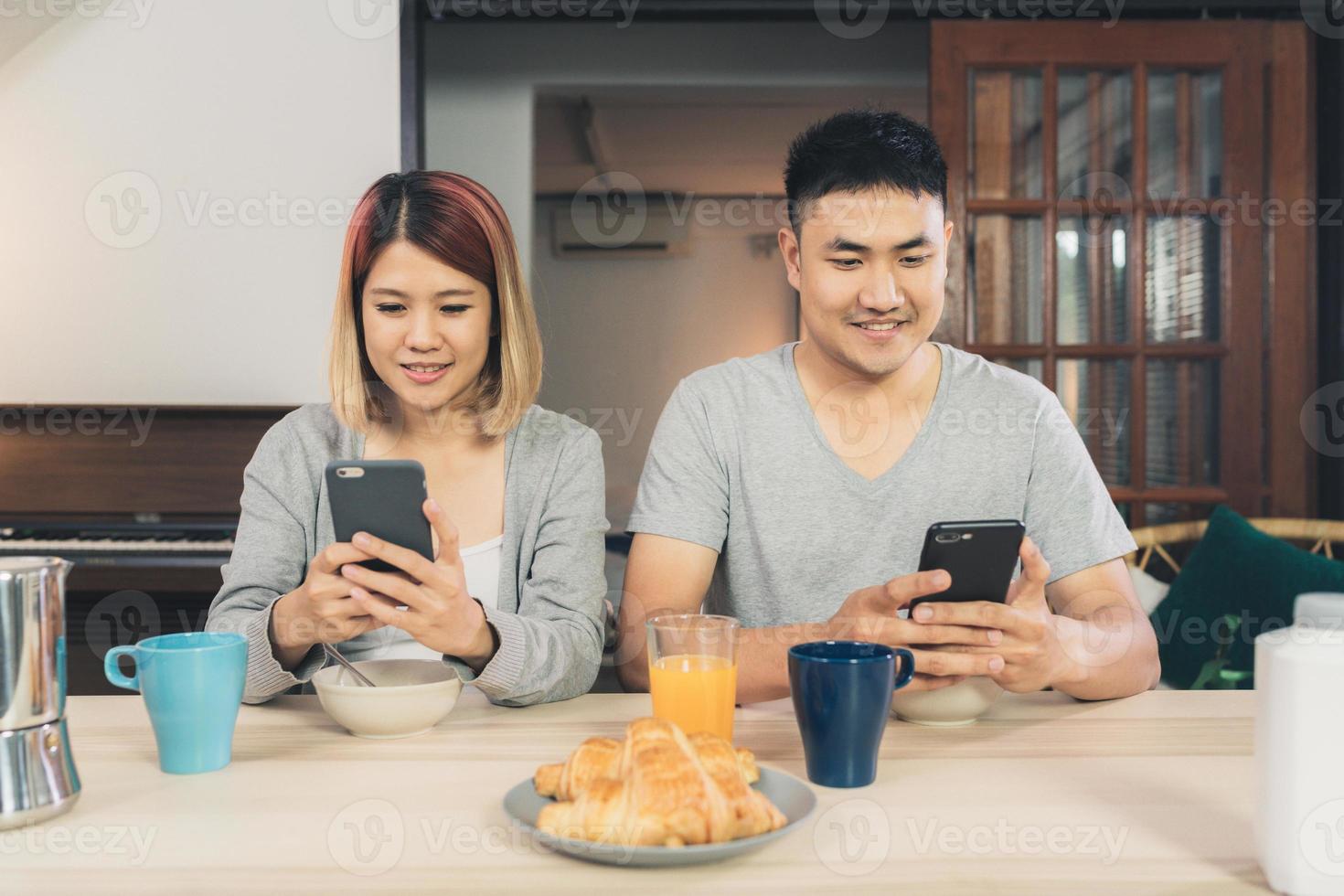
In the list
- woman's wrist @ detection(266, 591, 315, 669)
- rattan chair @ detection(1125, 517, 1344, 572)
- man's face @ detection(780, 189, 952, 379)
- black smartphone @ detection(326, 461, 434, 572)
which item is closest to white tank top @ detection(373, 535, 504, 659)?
woman's wrist @ detection(266, 591, 315, 669)

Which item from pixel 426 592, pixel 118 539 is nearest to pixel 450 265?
pixel 426 592

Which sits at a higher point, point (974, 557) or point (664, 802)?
point (974, 557)

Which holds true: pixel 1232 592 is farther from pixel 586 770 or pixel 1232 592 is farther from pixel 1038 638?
pixel 586 770

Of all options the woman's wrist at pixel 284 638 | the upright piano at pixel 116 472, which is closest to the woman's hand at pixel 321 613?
the woman's wrist at pixel 284 638

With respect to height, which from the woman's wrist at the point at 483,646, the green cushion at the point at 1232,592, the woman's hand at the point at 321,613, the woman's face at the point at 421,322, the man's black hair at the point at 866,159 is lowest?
the green cushion at the point at 1232,592

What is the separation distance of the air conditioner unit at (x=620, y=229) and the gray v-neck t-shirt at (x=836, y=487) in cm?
491

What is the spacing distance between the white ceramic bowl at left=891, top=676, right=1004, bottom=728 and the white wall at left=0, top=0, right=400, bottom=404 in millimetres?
2305

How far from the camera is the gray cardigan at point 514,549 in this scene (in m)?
1.08

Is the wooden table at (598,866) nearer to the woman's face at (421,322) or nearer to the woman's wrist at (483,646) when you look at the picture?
the woman's wrist at (483,646)

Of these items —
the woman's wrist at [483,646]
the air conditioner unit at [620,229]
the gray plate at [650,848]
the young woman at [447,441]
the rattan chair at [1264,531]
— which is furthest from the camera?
the air conditioner unit at [620,229]

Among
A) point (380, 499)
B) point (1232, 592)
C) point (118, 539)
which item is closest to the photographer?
point (380, 499)

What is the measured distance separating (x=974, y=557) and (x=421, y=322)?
29.1 inches

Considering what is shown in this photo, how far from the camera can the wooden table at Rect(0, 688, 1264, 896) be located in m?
0.66

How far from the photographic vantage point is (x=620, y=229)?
6293 millimetres
